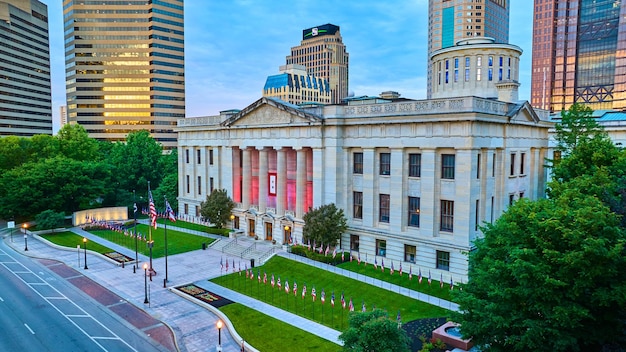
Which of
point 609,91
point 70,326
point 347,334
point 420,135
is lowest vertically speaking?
point 70,326

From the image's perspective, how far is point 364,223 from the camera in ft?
156

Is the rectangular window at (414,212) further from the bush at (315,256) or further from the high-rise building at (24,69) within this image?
the high-rise building at (24,69)

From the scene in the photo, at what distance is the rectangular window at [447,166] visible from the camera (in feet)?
134

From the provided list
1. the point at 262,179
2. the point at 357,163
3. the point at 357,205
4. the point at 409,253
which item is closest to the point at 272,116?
the point at 262,179

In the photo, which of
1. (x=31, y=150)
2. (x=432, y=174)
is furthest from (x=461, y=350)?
(x=31, y=150)

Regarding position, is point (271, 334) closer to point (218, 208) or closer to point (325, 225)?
point (325, 225)

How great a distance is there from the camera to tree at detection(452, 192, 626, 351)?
1888 cm

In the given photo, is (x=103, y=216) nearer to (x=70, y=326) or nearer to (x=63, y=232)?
(x=63, y=232)

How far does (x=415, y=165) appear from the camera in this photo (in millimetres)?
43500

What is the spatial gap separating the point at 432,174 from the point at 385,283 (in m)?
11.5

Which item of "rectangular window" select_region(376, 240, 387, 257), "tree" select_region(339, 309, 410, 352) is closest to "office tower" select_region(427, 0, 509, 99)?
"rectangular window" select_region(376, 240, 387, 257)

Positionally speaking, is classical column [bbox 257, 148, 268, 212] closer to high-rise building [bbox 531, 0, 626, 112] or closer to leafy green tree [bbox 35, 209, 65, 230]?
leafy green tree [bbox 35, 209, 65, 230]

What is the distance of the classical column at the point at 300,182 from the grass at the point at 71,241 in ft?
80.1

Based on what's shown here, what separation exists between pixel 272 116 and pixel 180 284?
2419cm
